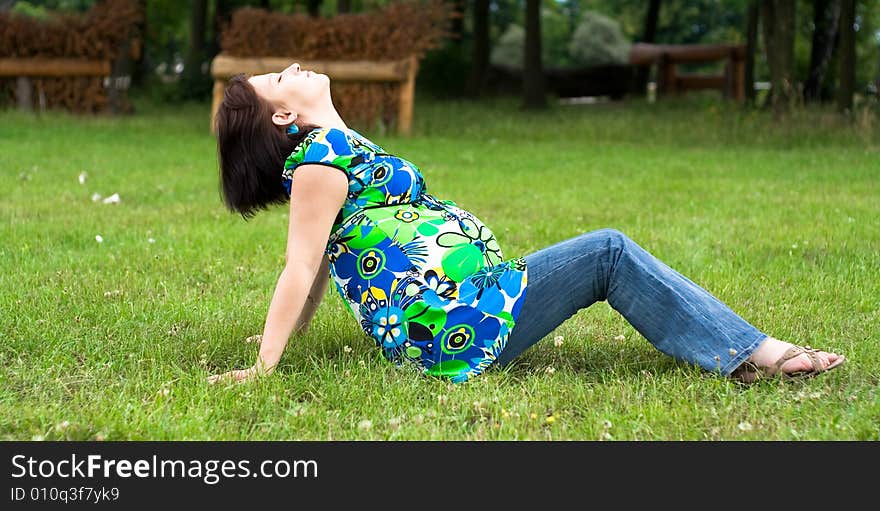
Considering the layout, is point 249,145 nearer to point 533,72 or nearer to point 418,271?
point 418,271

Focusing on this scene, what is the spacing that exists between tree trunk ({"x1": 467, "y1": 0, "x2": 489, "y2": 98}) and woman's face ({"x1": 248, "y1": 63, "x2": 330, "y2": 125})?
74.8ft

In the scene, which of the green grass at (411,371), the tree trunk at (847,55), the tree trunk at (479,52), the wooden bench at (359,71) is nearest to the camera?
the green grass at (411,371)

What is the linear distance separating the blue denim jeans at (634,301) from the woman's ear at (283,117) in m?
1.00

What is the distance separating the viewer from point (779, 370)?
12.2 feet

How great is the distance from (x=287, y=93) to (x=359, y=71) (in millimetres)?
11375

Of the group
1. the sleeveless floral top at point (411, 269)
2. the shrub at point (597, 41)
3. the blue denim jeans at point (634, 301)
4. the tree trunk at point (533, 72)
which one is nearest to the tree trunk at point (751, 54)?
the tree trunk at point (533, 72)

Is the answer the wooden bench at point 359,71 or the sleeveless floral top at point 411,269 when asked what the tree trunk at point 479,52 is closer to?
the wooden bench at point 359,71

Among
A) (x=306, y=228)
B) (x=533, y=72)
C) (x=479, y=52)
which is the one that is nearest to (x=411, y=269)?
(x=306, y=228)

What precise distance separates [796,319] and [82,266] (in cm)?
375

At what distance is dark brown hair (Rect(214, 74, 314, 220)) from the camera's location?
12.1ft

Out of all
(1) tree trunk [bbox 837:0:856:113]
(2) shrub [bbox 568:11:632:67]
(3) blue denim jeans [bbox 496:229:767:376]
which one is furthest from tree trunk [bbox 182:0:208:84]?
(2) shrub [bbox 568:11:632:67]

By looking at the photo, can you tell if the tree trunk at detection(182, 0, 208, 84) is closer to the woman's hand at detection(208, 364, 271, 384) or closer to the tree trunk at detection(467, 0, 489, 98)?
the tree trunk at detection(467, 0, 489, 98)

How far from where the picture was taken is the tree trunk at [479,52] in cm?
2648

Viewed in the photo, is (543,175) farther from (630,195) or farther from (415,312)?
(415,312)
